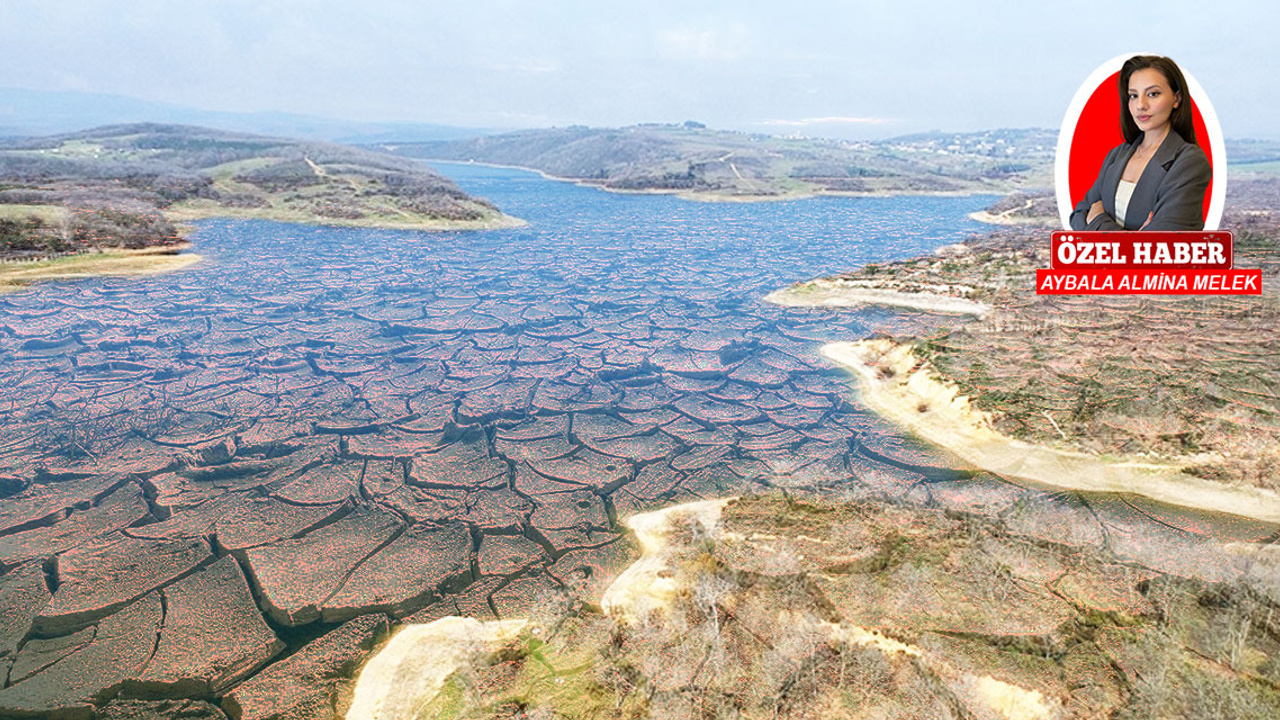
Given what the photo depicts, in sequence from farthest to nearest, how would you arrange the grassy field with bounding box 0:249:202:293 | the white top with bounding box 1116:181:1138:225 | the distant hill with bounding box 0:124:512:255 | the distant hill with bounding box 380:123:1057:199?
the distant hill with bounding box 380:123:1057:199 < the distant hill with bounding box 0:124:512:255 < the grassy field with bounding box 0:249:202:293 < the white top with bounding box 1116:181:1138:225

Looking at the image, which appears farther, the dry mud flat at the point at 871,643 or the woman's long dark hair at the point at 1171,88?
the dry mud flat at the point at 871,643

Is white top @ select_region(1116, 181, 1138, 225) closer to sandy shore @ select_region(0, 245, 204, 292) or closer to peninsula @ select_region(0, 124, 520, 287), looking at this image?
sandy shore @ select_region(0, 245, 204, 292)

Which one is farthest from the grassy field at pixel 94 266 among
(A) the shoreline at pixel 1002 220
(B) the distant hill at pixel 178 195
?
(A) the shoreline at pixel 1002 220

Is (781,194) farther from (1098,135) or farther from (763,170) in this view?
(1098,135)

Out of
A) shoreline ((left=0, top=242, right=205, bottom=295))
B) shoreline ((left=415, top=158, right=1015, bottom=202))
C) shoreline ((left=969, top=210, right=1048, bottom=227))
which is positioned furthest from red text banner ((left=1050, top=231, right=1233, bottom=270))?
shoreline ((left=415, top=158, right=1015, bottom=202))

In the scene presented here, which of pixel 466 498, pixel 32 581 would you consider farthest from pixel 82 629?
A: pixel 466 498

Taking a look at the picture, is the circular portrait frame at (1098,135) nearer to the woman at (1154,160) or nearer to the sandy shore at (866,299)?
the woman at (1154,160)

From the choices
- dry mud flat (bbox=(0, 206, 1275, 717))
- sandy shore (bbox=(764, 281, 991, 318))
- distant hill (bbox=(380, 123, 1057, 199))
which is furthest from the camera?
distant hill (bbox=(380, 123, 1057, 199))

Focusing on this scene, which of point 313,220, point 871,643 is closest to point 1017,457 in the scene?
point 871,643
